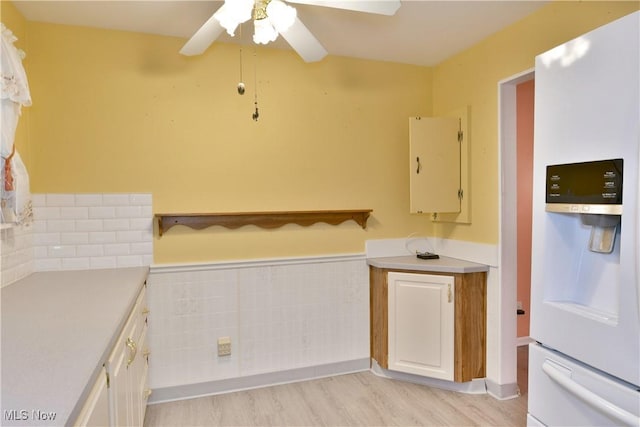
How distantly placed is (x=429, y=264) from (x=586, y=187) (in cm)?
144

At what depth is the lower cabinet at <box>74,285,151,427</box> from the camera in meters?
0.98

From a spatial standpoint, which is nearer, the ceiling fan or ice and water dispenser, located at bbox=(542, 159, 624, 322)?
ice and water dispenser, located at bbox=(542, 159, 624, 322)

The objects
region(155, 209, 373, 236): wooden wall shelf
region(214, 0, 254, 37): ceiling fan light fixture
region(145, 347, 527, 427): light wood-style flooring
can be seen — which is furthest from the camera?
region(155, 209, 373, 236): wooden wall shelf

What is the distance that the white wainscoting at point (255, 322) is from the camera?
8.00 ft

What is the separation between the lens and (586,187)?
3.96 feet

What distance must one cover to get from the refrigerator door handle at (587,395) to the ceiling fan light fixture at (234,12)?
Answer: 1.79 metres

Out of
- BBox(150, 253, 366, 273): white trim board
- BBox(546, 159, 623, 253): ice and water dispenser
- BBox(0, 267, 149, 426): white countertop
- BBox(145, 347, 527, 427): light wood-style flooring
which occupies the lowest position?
BBox(145, 347, 527, 427): light wood-style flooring

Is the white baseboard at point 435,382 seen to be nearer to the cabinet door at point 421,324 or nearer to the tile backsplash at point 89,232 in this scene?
the cabinet door at point 421,324

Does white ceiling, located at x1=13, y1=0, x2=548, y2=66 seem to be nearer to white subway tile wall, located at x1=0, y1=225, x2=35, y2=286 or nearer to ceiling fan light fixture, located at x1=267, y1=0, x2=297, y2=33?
ceiling fan light fixture, located at x1=267, y1=0, x2=297, y2=33

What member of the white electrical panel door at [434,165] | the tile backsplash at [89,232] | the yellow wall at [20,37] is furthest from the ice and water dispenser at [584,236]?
the yellow wall at [20,37]

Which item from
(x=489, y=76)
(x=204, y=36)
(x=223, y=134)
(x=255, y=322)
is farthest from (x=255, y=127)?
(x=489, y=76)

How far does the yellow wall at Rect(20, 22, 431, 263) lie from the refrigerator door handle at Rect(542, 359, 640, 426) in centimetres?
163

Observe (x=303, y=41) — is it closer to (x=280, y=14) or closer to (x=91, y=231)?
(x=280, y=14)

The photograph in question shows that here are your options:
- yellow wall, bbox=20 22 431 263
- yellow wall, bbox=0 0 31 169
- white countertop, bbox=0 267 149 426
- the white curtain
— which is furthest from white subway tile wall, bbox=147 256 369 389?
yellow wall, bbox=0 0 31 169
